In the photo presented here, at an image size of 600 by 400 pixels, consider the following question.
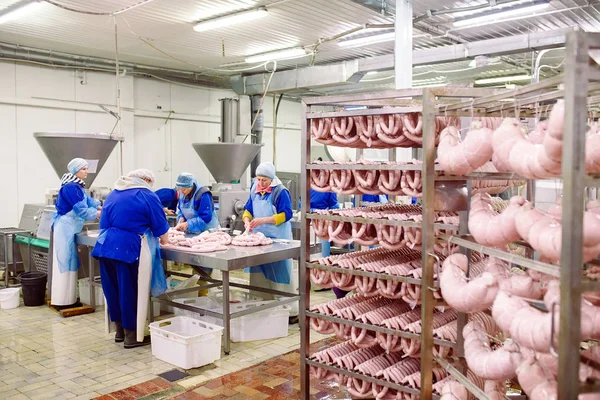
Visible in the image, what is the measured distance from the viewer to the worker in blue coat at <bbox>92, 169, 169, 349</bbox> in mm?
4941

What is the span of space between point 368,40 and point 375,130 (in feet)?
17.9

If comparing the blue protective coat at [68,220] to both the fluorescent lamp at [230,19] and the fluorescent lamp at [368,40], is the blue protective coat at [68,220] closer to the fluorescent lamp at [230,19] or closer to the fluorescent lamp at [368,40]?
the fluorescent lamp at [230,19]

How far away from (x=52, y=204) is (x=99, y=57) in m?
3.82

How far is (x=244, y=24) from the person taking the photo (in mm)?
7750

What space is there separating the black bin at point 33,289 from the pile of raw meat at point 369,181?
15.6ft

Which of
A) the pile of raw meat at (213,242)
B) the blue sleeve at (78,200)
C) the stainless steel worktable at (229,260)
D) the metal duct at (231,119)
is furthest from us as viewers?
the metal duct at (231,119)

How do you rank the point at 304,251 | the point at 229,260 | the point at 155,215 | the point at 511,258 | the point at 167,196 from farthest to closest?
1. the point at 167,196
2. the point at 155,215
3. the point at 229,260
4. the point at 304,251
5. the point at 511,258

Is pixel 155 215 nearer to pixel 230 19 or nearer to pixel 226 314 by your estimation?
pixel 226 314

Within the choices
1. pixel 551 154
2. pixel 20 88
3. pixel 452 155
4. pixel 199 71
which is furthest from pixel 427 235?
pixel 199 71

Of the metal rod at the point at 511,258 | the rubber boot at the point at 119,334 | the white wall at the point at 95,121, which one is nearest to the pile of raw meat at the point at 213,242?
the rubber boot at the point at 119,334

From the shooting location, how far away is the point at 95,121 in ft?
34.4

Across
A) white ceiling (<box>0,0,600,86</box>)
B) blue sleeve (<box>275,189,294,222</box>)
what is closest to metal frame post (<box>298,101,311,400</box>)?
blue sleeve (<box>275,189,294,222</box>)

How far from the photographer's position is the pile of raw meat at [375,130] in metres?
3.20

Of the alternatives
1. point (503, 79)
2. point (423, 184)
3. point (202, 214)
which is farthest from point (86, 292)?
point (503, 79)
